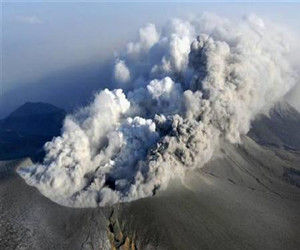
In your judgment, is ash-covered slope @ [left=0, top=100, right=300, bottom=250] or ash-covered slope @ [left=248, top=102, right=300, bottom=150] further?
ash-covered slope @ [left=248, top=102, right=300, bottom=150]

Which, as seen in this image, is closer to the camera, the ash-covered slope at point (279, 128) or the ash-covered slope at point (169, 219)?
the ash-covered slope at point (169, 219)

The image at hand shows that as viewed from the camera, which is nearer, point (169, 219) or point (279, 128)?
point (169, 219)

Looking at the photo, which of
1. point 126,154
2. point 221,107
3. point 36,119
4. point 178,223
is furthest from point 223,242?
point 36,119

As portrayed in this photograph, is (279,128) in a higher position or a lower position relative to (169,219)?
higher

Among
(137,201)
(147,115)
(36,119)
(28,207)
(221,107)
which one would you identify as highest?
(221,107)

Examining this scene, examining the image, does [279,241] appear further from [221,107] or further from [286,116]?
[286,116]

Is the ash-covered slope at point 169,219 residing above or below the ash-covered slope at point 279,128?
below

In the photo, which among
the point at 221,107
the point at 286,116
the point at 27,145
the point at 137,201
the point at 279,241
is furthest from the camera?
the point at 286,116

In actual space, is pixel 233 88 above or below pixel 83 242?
above
